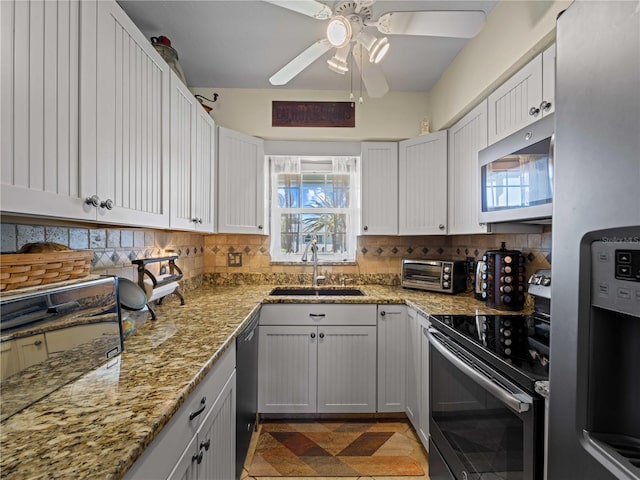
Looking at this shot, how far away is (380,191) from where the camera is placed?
2613 millimetres

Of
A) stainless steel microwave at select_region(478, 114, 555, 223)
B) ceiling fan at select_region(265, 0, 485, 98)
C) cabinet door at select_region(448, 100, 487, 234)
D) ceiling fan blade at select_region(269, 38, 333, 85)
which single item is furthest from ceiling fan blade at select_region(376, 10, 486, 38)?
cabinet door at select_region(448, 100, 487, 234)

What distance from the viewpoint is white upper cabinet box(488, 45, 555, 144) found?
1310mm

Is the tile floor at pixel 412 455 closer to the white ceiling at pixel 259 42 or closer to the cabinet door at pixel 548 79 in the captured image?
the cabinet door at pixel 548 79

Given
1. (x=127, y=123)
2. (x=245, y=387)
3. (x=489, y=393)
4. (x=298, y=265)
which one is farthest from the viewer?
(x=298, y=265)

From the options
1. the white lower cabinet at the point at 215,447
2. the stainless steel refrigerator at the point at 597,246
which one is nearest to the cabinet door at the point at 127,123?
the white lower cabinet at the point at 215,447

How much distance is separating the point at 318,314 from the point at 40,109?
1805 millimetres

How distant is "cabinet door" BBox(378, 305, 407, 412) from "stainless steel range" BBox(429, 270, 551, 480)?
57 cm

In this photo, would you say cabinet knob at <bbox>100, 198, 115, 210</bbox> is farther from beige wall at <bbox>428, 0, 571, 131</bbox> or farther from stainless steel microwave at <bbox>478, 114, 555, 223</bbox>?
beige wall at <bbox>428, 0, 571, 131</bbox>

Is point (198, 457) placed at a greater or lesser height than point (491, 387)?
lesser

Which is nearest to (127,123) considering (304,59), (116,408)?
(304,59)

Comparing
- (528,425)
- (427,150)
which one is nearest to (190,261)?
(427,150)

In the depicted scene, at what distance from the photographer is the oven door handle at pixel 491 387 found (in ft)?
2.93

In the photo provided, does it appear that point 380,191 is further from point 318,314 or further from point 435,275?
point 318,314

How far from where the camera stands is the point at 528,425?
2.93 ft
